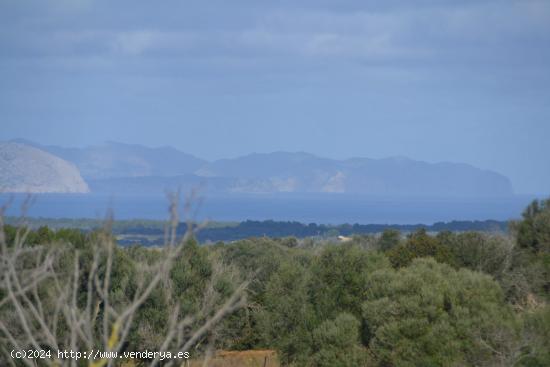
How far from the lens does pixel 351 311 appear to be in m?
30.0

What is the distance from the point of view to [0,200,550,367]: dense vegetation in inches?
997

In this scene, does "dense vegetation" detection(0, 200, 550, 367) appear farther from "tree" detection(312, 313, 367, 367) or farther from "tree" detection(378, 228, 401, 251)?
"tree" detection(378, 228, 401, 251)

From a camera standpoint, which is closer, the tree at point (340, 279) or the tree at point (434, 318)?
the tree at point (434, 318)

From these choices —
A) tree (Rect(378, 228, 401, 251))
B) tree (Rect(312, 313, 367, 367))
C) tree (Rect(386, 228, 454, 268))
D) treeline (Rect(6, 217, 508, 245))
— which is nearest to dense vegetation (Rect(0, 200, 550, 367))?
tree (Rect(312, 313, 367, 367))

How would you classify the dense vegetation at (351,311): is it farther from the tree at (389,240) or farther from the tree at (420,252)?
the tree at (389,240)

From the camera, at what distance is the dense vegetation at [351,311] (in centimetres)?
2533

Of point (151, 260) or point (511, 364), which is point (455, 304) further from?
point (151, 260)

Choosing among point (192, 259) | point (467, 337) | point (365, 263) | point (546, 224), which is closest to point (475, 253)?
point (546, 224)

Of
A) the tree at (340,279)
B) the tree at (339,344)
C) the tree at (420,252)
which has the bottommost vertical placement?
the tree at (339,344)

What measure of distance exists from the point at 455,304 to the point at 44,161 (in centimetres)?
13723

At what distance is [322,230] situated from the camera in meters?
120

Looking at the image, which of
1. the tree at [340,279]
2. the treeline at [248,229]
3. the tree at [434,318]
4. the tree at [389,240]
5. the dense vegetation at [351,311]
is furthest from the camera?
the treeline at [248,229]

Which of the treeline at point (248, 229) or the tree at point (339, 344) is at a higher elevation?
the treeline at point (248, 229)

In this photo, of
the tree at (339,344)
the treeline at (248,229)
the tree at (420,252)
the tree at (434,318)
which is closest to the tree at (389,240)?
the tree at (420,252)
